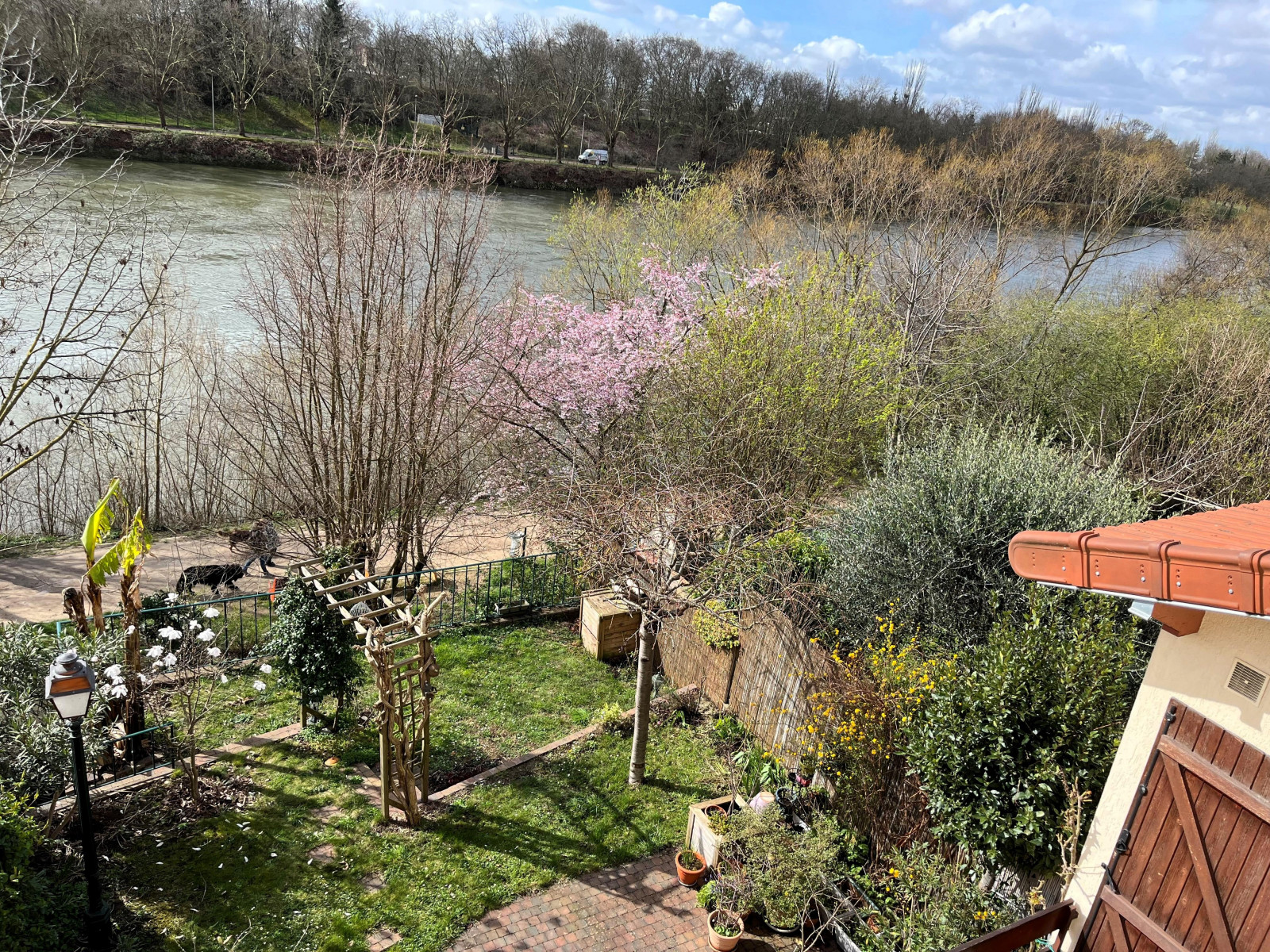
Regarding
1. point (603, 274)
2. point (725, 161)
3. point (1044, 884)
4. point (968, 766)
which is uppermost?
point (725, 161)

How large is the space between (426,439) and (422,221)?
3056 millimetres

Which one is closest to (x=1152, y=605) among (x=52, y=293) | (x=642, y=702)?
(x=642, y=702)

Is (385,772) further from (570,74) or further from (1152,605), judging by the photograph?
(570,74)

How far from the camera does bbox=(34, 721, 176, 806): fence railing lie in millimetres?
7480

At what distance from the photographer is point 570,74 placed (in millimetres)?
52406

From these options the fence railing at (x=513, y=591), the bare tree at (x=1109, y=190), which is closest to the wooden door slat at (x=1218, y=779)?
the fence railing at (x=513, y=591)

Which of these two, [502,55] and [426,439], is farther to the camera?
[502,55]

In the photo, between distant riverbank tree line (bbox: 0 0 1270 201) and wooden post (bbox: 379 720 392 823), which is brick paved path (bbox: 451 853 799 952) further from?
distant riverbank tree line (bbox: 0 0 1270 201)

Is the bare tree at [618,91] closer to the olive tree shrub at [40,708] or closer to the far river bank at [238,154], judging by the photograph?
the far river bank at [238,154]

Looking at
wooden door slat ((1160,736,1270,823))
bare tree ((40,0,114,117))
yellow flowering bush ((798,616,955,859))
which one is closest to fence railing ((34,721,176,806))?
yellow flowering bush ((798,616,955,859))

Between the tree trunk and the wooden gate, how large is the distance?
4185 mm

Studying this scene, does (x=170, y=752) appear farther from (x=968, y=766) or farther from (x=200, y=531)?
(x=200, y=531)

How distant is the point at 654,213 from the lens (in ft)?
66.6

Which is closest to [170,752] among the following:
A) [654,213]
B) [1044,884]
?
[1044,884]
